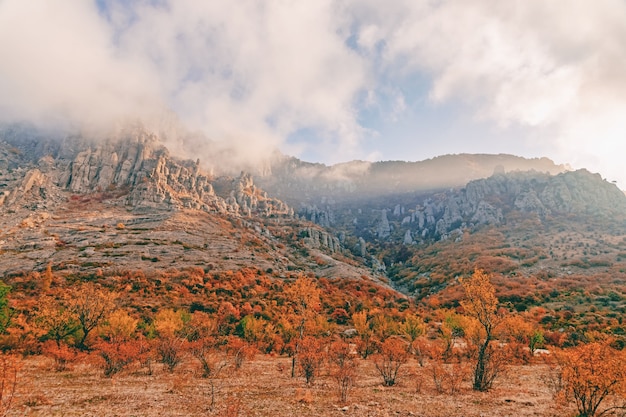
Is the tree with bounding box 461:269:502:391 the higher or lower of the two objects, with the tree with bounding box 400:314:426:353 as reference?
higher

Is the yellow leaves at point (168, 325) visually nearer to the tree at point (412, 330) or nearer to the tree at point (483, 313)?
the tree at point (483, 313)

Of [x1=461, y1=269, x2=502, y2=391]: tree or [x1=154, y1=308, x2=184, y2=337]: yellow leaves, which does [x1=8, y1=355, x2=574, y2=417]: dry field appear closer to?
[x1=461, y1=269, x2=502, y2=391]: tree

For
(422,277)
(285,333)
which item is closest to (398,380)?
(285,333)

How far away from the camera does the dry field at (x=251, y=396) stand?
53.8ft

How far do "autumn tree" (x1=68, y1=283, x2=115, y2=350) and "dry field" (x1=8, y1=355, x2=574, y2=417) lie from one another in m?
7.34

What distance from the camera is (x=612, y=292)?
2415 inches

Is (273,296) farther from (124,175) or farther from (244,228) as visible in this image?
(124,175)

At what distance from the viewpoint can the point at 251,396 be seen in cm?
1966

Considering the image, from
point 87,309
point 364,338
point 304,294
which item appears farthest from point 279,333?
point 87,309

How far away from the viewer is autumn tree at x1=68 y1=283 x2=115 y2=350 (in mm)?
34281

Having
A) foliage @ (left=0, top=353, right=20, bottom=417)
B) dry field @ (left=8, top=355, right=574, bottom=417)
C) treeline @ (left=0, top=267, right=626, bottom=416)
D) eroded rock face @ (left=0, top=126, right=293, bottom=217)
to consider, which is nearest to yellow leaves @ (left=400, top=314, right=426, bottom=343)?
treeline @ (left=0, top=267, right=626, bottom=416)

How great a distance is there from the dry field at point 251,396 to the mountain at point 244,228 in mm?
51736

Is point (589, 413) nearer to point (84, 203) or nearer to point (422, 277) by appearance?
point (422, 277)

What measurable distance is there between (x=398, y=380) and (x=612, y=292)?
64214mm
